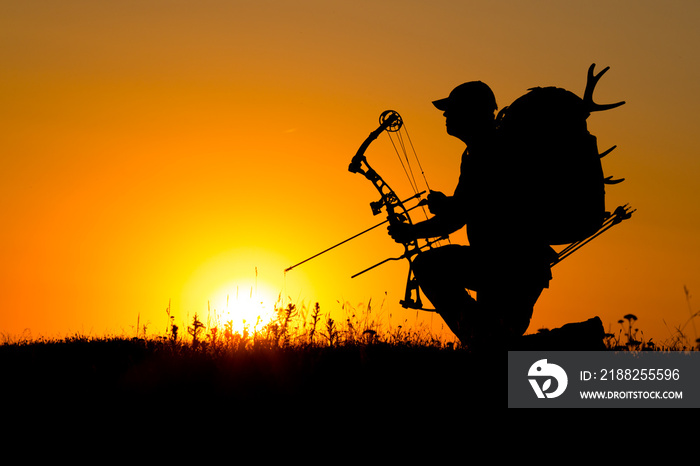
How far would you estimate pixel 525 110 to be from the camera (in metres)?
7.23

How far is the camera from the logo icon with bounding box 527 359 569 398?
6543 millimetres

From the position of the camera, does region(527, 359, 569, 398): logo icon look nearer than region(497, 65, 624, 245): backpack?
Yes

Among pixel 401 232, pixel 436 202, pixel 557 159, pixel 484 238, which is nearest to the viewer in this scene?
pixel 557 159

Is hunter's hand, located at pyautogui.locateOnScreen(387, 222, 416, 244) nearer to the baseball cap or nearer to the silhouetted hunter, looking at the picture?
the silhouetted hunter

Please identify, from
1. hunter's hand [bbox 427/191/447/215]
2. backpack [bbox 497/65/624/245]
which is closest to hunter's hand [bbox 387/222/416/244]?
hunter's hand [bbox 427/191/447/215]

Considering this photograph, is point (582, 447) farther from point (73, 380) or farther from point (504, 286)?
point (73, 380)

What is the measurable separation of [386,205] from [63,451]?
4498 mm

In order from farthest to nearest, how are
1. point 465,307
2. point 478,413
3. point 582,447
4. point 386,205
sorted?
point 386,205 → point 465,307 → point 478,413 → point 582,447

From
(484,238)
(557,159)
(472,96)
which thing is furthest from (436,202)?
(557,159)

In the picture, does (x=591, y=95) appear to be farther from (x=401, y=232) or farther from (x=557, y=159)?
(x=401, y=232)

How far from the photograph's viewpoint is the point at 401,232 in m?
8.26

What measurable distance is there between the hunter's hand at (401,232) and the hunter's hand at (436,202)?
0.41 meters

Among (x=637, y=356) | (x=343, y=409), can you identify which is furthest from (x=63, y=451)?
(x=637, y=356)

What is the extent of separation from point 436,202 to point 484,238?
1.97 ft
